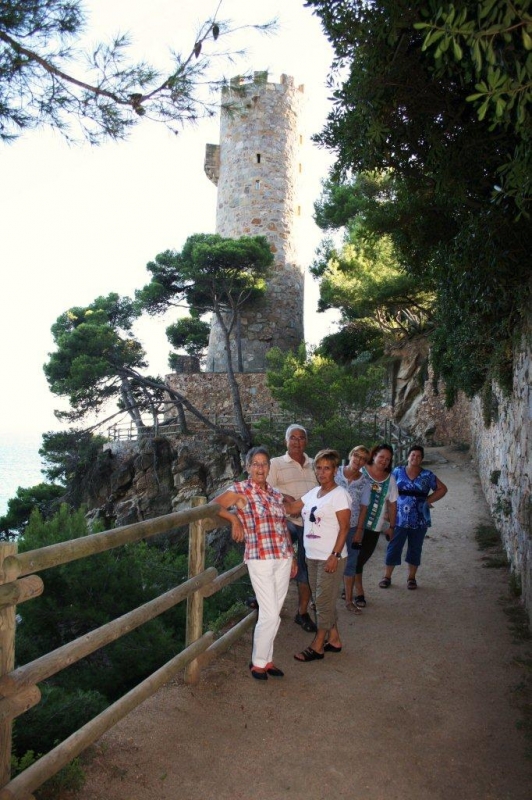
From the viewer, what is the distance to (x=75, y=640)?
2.72m

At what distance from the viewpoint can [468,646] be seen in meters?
4.85

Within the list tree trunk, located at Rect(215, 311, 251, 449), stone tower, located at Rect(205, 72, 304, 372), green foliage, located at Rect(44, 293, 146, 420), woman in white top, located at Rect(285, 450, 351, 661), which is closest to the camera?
woman in white top, located at Rect(285, 450, 351, 661)

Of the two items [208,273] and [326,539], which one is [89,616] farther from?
[208,273]

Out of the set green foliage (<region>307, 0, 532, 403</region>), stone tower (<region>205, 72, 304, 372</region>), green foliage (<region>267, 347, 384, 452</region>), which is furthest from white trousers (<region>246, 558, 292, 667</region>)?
stone tower (<region>205, 72, 304, 372</region>)

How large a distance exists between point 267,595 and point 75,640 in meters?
1.52

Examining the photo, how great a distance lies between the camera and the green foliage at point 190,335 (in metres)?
34.0

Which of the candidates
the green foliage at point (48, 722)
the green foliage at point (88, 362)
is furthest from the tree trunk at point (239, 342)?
the green foliage at point (48, 722)

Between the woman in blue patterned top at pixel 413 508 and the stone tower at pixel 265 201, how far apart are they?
23.0m

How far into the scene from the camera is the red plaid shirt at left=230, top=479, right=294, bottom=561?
4023 mm

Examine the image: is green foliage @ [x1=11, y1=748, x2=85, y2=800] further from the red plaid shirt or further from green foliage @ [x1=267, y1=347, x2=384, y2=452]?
green foliage @ [x1=267, y1=347, x2=384, y2=452]

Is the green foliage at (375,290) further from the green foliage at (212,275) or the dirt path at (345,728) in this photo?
the dirt path at (345,728)

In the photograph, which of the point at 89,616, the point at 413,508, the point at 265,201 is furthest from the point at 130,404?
the point at 413,508

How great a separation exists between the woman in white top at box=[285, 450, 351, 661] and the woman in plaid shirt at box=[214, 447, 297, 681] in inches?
11.6

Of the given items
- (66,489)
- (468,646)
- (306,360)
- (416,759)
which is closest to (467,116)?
(468,646)
